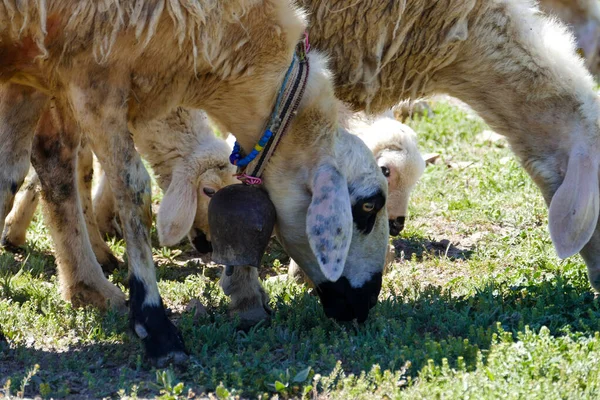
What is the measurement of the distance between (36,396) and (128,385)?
37 centimetres

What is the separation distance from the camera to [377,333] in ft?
15.8

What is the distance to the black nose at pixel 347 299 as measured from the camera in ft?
16.3

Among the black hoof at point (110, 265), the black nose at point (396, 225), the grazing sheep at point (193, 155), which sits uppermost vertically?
the black nose at point (396, 225)

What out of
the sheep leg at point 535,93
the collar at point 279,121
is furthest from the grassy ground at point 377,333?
the collar at point 279,121

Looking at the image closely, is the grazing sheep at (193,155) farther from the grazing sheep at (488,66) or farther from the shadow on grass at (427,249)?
the shadow on grass at (427,249)

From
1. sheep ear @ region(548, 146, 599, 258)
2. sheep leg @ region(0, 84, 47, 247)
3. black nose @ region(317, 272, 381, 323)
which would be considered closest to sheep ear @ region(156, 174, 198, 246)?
sheep leg @ region(0, 84, 47, 247)

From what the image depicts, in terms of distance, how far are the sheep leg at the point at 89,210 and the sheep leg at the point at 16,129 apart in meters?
0.70

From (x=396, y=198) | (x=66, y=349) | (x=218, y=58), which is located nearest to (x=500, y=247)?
(x=396, y=198)

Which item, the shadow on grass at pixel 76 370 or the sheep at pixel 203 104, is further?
the sheep at pixel 203 104

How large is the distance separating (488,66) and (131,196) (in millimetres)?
2243

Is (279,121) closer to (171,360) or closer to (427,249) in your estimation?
(171,360)

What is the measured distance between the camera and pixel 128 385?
14.0 feet

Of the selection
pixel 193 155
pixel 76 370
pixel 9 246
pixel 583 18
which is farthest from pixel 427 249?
pixel 583 18

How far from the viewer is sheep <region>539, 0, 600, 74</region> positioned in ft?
30.0
